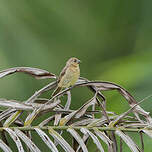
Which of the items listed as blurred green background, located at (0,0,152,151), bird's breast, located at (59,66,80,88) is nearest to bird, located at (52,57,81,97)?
bird's breast, located at (59,66,80,88)

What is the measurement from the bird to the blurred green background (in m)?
0.44

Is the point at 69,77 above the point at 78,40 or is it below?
below

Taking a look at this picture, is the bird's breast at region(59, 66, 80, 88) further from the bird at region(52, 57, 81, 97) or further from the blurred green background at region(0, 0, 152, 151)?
the blurred green background at region(0, 0, 152, 151)

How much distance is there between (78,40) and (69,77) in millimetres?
1494

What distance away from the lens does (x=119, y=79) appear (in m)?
1.66

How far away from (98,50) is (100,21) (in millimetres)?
194

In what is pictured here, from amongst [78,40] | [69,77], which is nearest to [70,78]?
[69,77]

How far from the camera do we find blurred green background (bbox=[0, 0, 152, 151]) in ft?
5.59

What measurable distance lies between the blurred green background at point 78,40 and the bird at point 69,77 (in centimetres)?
44

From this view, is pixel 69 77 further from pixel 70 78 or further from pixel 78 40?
pixel 78 40

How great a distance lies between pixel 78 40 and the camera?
2.30 meters

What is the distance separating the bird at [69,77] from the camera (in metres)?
0.79

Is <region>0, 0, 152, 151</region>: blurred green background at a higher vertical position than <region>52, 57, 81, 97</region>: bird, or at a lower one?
higher

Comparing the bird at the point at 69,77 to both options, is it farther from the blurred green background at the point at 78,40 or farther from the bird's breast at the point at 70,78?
the blurred green background at the point at 78,40
